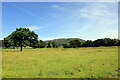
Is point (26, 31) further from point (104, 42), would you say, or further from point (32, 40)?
point (104, 42)

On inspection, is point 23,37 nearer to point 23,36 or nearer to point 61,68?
Answer: point 23,36

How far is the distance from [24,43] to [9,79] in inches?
1770

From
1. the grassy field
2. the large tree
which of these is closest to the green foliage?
the large tree

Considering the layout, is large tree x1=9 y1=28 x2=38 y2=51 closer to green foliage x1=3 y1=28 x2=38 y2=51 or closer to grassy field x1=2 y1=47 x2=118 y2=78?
green foliage x1=3 y1=28 x2=38 y2=51

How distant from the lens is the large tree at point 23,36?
169ft

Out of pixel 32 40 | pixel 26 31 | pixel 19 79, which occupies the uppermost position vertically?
pixel 26 31

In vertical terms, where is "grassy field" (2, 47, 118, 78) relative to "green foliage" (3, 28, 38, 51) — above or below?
below

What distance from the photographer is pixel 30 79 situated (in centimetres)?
916

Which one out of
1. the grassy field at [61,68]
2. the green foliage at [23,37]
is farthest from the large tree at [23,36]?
the grassy field at [61,68]

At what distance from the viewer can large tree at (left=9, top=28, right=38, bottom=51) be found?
51.5 m

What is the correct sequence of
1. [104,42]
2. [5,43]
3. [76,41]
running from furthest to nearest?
[76,41] < [104,42] < [5,43]

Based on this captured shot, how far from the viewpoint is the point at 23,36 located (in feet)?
172

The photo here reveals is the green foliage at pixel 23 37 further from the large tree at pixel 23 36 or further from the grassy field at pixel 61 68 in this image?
the grassy field at pixel 61 68

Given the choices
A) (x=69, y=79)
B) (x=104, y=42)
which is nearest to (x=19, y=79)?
(x=69, y=79)
